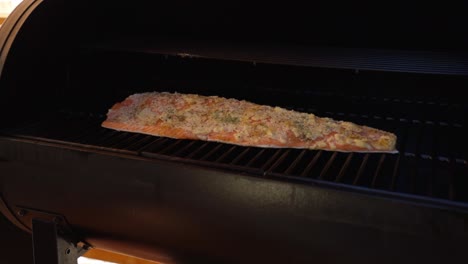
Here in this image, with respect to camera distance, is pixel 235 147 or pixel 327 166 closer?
pixel 327 166

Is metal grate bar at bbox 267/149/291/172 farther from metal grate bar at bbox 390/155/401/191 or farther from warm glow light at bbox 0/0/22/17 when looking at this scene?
warm glow light at bbox 0/0/22/17

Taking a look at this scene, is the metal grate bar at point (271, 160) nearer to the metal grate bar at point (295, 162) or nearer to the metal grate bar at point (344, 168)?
the metal grate bar at point (295, 162)

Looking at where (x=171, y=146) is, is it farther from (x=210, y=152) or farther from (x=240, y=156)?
(x=240, y=156)

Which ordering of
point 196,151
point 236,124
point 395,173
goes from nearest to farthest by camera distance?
point 395,173 → point 196,151 → point 236,124

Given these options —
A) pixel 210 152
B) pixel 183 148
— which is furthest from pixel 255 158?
pixel 183 148

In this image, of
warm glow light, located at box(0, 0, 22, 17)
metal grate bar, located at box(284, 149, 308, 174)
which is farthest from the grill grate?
warm glow light, located at box(0, 0, 22, 17)

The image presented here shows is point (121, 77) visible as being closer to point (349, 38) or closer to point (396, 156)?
point (349, 38)

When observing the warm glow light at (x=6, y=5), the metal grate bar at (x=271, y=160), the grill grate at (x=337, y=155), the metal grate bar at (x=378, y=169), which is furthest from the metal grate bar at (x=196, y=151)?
the warm glow light at (x=6, y=5)
